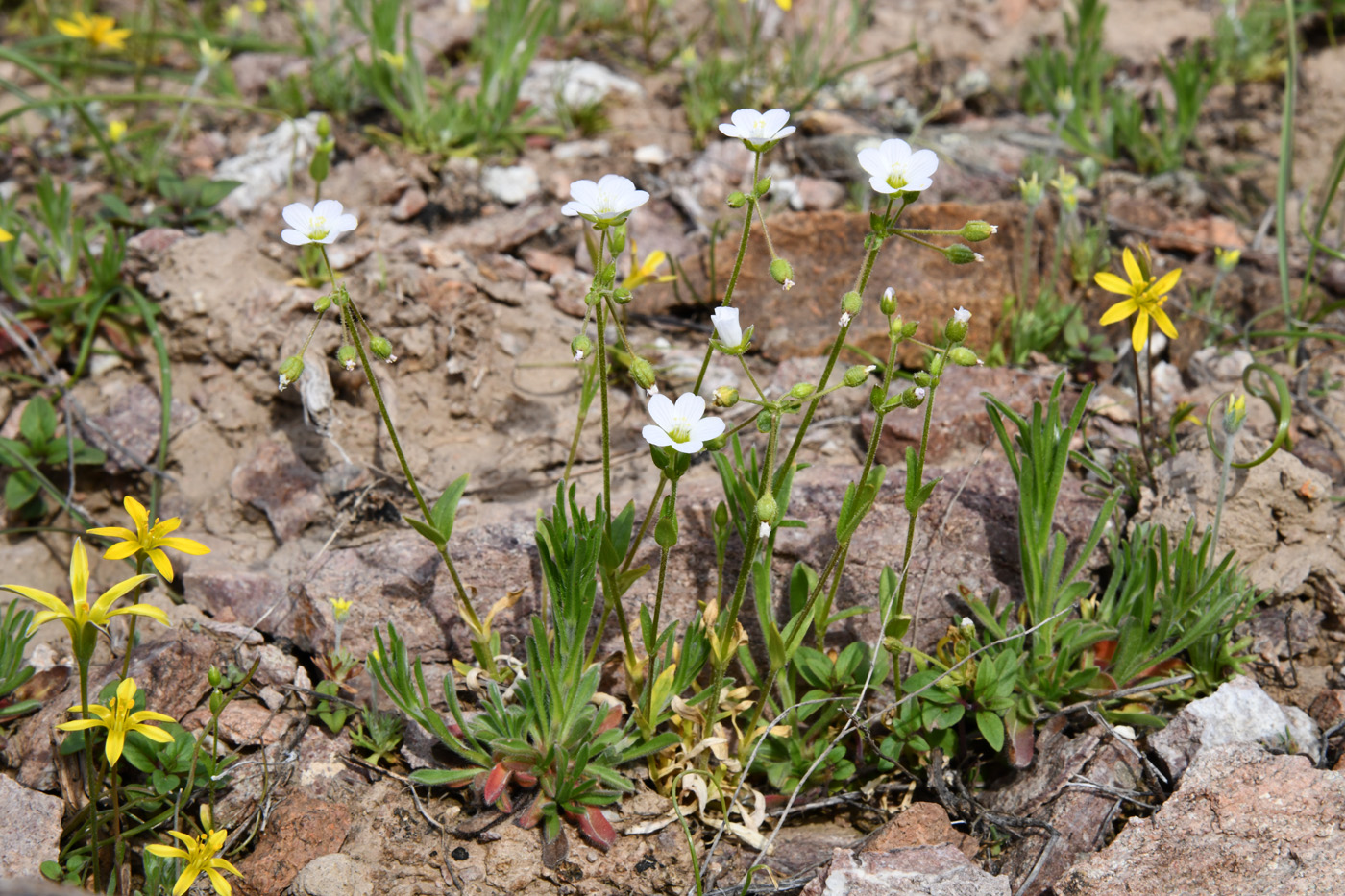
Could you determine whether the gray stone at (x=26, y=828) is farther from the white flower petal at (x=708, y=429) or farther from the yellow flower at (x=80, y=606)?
the white flower petal at (x=708, y=429)

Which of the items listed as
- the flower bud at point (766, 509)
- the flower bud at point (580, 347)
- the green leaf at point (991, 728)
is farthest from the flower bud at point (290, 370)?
the green leaf at point (991, 728)

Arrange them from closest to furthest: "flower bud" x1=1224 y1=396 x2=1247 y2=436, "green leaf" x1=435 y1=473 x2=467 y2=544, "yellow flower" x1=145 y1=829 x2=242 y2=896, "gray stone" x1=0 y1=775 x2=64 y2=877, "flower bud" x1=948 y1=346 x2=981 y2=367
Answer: "flower bud" x1=948 y1=346 x2=981 y2=367
"yellow flower" x1=145 y1=829 x2=242 y2=896
"gray stone" x1=0 y1=775 x2=64 y2=877
"green leaf" x1=435 y1=473 x2=467 y2=544
"flower bud" x1=1224 y1=396 x2=1247 y2=436

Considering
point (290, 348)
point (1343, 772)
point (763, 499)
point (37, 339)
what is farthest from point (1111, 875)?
point (37, 339)

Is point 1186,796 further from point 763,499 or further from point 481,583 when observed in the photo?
point 481,583

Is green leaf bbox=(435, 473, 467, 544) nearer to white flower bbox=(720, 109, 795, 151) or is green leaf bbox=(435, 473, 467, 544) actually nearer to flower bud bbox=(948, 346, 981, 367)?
white flower bbox=(720, 109, 795, 151)

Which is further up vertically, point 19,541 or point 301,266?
point 301,266

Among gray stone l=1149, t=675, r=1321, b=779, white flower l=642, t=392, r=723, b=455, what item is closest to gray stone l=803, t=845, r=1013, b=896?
gray stone l=1149, t=675, r=1321, b=779
